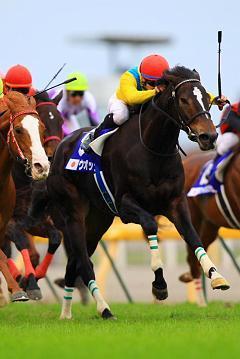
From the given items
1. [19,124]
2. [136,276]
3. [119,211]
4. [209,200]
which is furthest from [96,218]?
[136,276]

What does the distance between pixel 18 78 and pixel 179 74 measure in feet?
6.64

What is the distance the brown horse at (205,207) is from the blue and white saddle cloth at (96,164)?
2459 mm

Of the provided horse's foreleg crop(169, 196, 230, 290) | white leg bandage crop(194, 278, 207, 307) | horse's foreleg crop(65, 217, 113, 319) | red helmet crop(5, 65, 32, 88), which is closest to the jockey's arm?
horse's foreleg crop(169, 196, 230, 290)

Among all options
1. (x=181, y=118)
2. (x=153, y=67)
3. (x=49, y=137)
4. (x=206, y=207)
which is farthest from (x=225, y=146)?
(x=181, y=118)

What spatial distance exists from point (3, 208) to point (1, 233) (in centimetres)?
21

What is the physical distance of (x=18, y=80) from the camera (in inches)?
395

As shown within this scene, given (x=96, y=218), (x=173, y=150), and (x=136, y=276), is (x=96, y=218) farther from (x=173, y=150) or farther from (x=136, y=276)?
(x=136, y=276)

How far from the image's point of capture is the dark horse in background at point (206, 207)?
11453 millimetres

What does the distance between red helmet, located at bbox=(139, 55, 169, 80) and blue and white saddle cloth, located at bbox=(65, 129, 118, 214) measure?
1.75ft

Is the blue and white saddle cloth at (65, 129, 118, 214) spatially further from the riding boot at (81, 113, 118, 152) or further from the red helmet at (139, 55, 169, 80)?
A: the red helmet at (139, 55, 169, 80)

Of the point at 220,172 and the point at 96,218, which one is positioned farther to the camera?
the point at 220,172

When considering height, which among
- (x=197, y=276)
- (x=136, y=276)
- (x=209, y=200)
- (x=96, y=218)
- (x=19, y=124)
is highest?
(x=19, y=124)

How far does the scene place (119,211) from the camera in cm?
879

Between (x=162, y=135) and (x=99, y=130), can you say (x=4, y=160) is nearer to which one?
(x=99, y=130)
